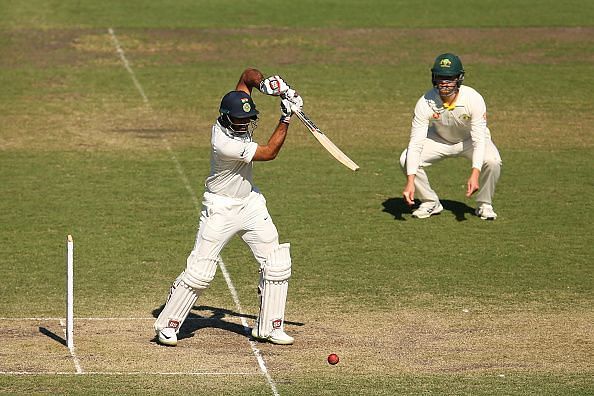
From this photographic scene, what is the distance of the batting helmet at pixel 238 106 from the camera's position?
37.4 feet

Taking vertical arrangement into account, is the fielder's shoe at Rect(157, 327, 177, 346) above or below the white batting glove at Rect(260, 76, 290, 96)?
below

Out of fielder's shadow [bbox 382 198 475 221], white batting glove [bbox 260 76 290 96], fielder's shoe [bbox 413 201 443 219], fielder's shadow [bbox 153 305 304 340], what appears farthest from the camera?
fielder's shadow [bbox 382 198 475 221]

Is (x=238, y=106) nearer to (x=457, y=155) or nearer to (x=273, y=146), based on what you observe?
(x=273, y=146)

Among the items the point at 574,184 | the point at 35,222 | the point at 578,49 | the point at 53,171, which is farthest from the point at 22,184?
the point at 578,49

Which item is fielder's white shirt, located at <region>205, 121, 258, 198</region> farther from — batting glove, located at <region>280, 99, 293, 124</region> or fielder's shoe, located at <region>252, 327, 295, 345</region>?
fielder's shoe, located at <region>252, 327, 295, 345</region>

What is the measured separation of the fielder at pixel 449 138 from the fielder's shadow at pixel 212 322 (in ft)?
10.6

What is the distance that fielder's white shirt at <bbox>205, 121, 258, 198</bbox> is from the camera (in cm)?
1143

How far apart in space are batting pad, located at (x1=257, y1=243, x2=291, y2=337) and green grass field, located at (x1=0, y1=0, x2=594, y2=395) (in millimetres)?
277

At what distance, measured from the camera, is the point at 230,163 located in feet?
37.9

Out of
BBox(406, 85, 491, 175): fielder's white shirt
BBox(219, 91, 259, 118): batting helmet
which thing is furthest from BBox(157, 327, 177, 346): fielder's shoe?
BBox(406, 85, 491, 175): fielder's white shirt

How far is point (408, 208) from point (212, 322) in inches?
211

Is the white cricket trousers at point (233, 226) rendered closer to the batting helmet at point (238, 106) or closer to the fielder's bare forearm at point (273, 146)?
the fielder's bare forearm at point (273, 146)

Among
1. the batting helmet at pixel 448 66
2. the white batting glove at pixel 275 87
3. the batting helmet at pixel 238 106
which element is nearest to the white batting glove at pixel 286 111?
the white batting glove at pixel 275 87

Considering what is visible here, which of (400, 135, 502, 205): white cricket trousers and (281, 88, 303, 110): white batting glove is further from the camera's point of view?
(400, 135, 502, 205): white cricket trousers
